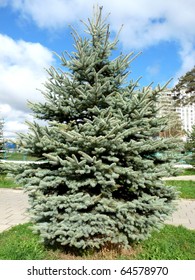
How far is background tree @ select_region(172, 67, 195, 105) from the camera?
1308 inches

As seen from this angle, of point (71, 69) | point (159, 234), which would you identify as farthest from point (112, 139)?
point (159, 234)

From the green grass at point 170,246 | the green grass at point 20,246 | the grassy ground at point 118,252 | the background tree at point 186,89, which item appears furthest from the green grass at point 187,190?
the background tree at point 186,89

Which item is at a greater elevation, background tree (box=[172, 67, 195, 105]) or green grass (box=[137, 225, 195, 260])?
background tree (box=[172, 67, 195, 105])

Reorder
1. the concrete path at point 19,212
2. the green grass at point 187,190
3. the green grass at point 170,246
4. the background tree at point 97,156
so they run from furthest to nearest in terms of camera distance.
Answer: the green grass at point 187,190, the concrete path at point 19,212, the green grass at point 170,246, the background tree at point 97,156

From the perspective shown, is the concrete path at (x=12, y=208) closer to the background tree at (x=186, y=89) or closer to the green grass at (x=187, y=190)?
the green grass at (x=187, y=190)

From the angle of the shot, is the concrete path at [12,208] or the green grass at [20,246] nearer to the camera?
the green grass at [20,246]

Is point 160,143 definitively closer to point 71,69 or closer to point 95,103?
point 95,103

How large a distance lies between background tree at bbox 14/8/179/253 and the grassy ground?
0.21 metres

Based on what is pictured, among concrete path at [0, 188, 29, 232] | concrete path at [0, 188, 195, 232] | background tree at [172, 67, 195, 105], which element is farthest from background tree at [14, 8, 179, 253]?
background tree at [172, 67, 195, 105]

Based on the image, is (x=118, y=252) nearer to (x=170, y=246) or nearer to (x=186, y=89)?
(x=170, y=246)

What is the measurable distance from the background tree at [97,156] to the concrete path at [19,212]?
1672 mm

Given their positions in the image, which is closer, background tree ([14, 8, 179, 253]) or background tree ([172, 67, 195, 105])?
background tree ([14, 8, 179, 253])

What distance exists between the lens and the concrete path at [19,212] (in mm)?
6098

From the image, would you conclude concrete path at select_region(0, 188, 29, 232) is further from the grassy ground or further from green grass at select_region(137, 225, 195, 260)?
green grass at select_region(137, 225, 195, 260)
